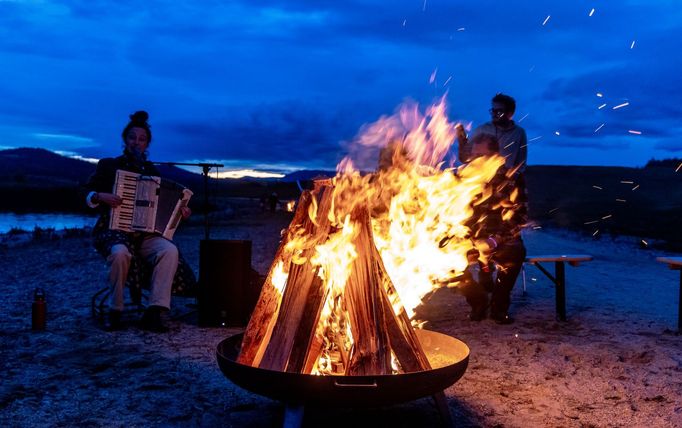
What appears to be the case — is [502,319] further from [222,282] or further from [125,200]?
[125,200]

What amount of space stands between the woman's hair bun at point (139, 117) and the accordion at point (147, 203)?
57 cm

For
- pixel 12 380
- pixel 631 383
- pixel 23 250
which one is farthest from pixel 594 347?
pixel 23 250

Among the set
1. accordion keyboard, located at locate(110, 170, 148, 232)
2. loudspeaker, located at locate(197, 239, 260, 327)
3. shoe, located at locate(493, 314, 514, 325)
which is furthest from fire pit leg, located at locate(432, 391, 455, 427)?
accordion keyboard, located at locate(110, 170, 148, 232)

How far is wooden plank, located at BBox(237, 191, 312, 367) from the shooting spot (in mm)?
3670

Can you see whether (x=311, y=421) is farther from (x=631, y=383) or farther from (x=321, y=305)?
(x=631, y=383)

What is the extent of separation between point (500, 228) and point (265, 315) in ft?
9.96

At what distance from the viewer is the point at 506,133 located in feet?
20.9

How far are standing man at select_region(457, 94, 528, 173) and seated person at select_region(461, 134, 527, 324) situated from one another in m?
0.19

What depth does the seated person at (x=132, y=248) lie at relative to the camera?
5.83m

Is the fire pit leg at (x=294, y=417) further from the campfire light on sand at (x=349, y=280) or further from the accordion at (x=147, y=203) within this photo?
the accordion at (x=147, y=203)

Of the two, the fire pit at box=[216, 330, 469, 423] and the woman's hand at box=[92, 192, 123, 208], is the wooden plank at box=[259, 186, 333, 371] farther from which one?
the woman's hand at box=[92, 192, 123, 208]

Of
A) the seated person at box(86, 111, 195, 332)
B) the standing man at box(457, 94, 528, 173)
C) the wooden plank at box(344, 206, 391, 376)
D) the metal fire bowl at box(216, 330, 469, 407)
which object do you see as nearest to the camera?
the metal fire bowl at box(216, 330, 469, 407)

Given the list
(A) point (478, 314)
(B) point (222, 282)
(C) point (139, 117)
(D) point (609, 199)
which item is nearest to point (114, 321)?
(B) point (222, 282)

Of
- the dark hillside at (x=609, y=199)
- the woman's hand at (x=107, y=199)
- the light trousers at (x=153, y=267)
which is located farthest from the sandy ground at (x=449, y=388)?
the dark hillside at (x=609, y=199)
